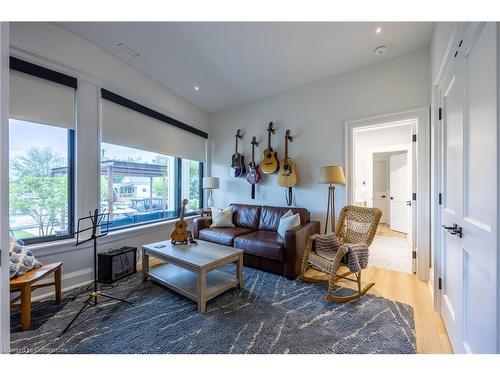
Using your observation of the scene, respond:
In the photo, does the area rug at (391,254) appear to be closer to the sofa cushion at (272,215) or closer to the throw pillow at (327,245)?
the throw pillow at (327,245)

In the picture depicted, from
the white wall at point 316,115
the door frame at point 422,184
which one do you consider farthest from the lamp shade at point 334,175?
the door frame at point 422,184

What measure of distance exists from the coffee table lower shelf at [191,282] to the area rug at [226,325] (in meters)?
0.10

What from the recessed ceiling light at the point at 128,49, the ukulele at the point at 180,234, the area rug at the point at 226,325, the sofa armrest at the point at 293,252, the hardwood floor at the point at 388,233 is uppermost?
the recessed ceiling light at the point at 128,49

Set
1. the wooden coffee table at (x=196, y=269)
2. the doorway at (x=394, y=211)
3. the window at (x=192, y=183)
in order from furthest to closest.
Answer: the window at (x=192, y=183) < the doorway at (x=394, y=211) < the wooden coffee table at (x=196, y=269)

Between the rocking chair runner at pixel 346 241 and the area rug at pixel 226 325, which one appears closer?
the area rug at pixel 226 325

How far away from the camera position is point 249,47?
2463 millimetres

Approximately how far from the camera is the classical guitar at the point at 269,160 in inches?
141

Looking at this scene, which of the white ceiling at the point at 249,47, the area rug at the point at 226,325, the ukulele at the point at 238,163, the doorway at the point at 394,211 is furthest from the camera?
the ukulele at the point at 238,163

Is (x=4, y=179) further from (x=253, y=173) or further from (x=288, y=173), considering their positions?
(x=253, y=173)

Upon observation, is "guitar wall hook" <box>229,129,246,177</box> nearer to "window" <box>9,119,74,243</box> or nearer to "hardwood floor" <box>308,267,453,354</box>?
"hardwood floor" <box>308,267,453,354</box>

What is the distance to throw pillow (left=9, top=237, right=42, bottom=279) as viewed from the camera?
5.55ft

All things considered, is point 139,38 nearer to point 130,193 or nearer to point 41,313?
point 130,193

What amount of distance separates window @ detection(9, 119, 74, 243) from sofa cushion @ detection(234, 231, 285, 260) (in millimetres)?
2044

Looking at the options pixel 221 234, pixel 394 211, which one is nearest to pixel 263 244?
pixel 221 234
